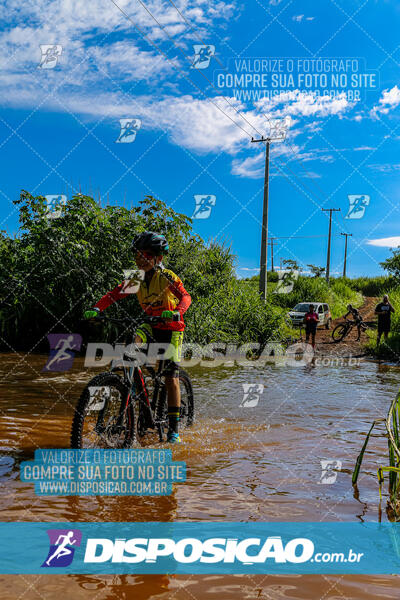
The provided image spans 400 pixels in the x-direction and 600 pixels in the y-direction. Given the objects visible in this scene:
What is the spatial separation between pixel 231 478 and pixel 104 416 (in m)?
1.28

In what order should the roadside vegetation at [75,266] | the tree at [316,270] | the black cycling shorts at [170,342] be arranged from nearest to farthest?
the black cycling shorts at [170,342], the roadside vegetation at [75,266], the tree at [316,270]

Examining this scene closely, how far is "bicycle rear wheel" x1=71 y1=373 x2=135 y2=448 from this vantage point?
441 cm

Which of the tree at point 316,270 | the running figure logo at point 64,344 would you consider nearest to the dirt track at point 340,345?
the running figure logo at point 64,344

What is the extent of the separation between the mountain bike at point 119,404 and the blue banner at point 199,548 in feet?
3.62

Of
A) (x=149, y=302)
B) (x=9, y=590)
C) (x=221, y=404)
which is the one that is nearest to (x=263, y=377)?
(x=221, y=404)

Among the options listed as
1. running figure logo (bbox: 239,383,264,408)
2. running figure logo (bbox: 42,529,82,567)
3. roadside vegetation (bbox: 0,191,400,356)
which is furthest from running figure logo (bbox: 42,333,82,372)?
running figure logo (bbox: 42,529,82,567)

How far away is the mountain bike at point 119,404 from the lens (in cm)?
445

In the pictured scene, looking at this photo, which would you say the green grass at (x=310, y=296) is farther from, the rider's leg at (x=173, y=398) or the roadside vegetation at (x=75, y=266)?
the rider's leg at (x=173, y=398)

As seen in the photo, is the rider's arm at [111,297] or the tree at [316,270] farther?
the tree at [316,270]

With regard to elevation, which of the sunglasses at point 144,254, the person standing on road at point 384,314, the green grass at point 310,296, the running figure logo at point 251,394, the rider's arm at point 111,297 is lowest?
the running figure logo at point 251,394

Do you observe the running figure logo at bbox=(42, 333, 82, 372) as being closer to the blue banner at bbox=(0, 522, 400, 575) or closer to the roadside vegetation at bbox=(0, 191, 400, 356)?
the roadside vegetation at bbox=(0, 191, 400, 356)

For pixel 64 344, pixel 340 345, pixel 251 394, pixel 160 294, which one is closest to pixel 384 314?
pixel 340 345

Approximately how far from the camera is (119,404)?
185 inches

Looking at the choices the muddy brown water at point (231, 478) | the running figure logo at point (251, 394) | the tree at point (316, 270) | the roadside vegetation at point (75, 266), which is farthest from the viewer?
the tree at point (316, 270)
